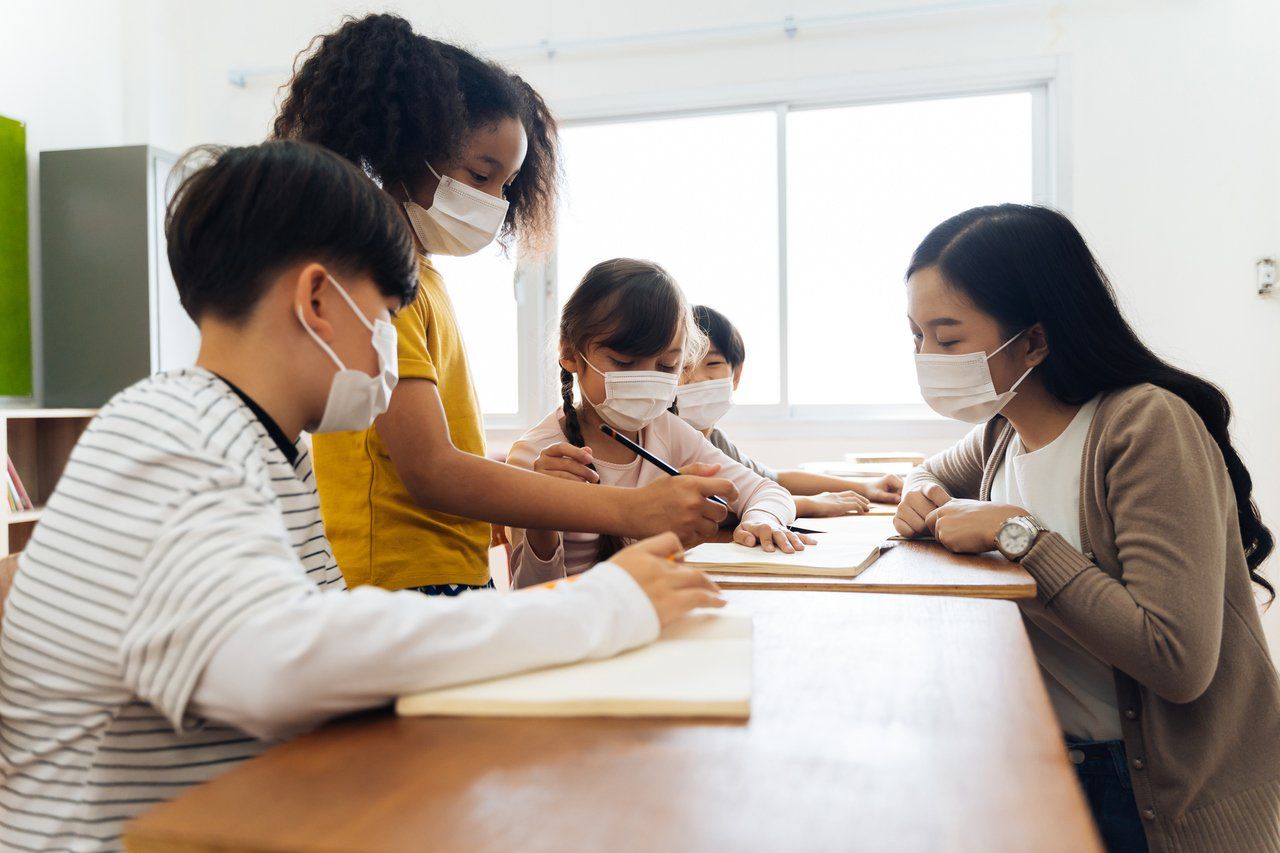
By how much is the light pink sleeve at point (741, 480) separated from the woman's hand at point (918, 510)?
0.54 feet

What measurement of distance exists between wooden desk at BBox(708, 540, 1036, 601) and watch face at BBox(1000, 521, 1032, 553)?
0.02 meters

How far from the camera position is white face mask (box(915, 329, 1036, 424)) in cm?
124

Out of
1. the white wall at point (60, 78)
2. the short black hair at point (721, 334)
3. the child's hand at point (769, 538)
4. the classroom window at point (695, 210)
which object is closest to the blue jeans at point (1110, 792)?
the child's hand at point (769, 538)

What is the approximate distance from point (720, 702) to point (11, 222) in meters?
3.76

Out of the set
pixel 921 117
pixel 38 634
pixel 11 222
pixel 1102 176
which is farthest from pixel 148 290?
pixel 1102 176

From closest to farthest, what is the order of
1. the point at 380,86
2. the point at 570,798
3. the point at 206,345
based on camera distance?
the point at 570,798 < the point at 206,345 < the point at 380,86

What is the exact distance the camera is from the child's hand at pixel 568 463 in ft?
4.27

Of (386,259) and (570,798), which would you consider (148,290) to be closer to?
(386,259)

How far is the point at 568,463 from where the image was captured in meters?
1.30

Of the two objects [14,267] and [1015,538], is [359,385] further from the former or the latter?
[14,267]

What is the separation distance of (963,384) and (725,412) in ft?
3.31

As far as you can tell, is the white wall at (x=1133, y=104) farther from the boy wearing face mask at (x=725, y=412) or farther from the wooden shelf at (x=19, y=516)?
the boy wearing face mask at (x=725, y=412)

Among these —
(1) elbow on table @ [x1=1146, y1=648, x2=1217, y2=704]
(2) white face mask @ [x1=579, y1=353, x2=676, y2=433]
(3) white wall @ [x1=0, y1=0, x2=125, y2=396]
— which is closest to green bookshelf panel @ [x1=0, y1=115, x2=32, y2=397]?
(3) white wall @ [x1=0, y1=0, x2=125, y2=396]

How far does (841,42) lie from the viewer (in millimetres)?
3707
